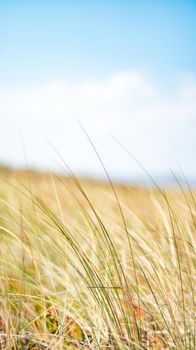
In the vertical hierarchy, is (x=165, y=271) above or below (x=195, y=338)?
above

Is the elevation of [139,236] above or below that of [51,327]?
above

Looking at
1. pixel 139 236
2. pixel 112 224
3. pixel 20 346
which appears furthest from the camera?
pixel 112 224

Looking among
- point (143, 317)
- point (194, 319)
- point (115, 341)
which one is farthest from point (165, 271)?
point (115, 341)

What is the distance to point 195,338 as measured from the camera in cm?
141

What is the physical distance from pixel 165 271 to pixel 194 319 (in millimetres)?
327

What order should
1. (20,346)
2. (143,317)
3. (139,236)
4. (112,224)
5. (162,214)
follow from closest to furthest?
(20,346)
(143,317)
(139,236)
(112,224)
(162,214)

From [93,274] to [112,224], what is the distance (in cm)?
72

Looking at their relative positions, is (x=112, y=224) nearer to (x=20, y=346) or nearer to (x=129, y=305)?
(x=129, y=305)

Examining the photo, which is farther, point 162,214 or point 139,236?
point 162,214

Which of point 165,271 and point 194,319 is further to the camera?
point 165,271

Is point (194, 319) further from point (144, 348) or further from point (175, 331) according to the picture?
point (144, 348)

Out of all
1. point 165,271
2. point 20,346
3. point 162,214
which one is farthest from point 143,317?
point 162,214

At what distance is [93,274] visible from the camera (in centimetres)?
149

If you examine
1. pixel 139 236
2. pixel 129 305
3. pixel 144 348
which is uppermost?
pixel 139 236
